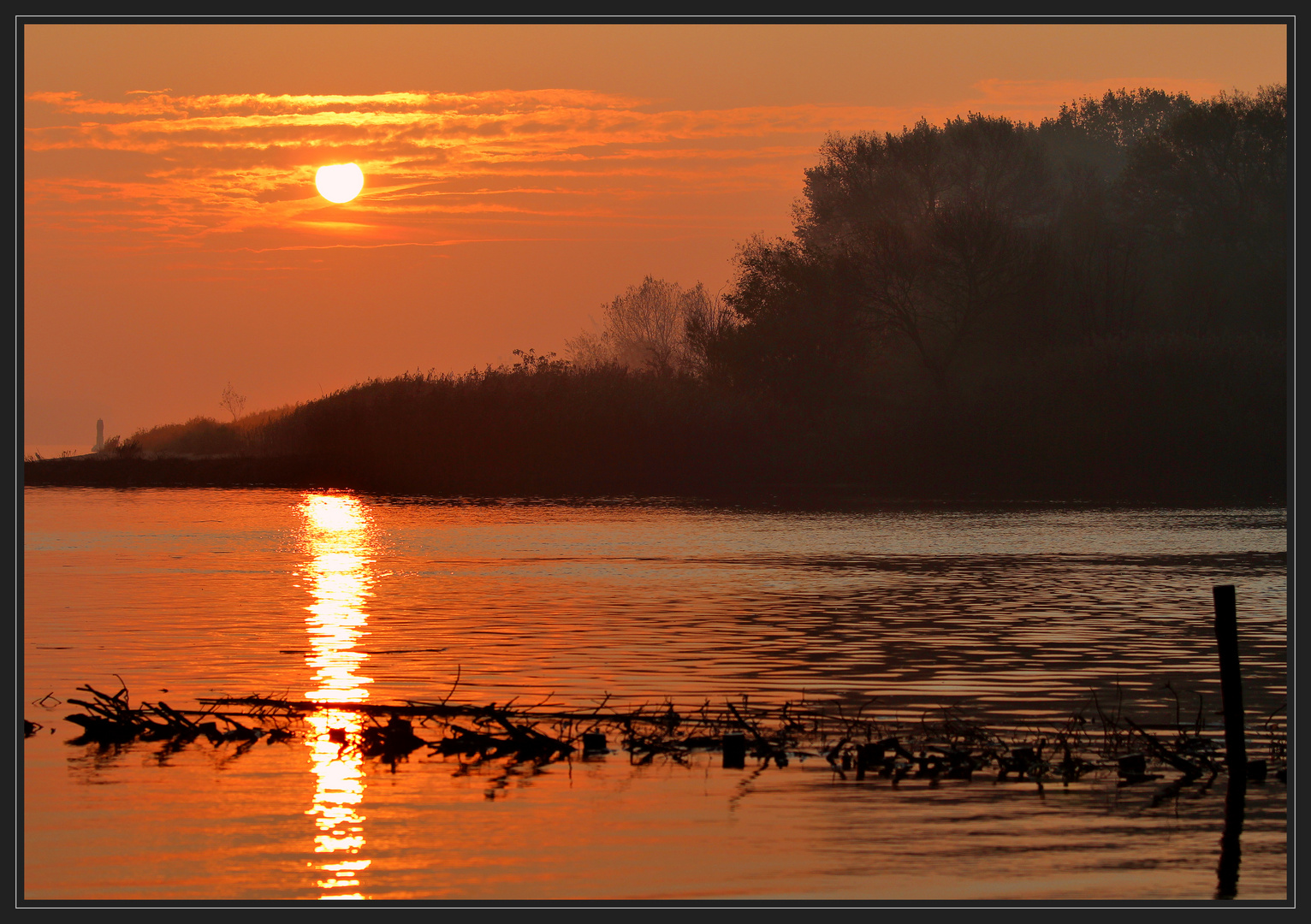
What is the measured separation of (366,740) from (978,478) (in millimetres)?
68471

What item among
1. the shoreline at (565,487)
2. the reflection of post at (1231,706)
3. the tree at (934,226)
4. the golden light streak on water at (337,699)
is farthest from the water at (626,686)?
the tree at (934,226)

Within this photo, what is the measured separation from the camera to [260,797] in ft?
50.3

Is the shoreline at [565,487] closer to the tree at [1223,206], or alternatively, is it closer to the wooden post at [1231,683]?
the tree at [1223,206]

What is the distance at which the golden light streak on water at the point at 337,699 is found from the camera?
1353 cm

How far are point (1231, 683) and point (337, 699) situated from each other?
37.7ft

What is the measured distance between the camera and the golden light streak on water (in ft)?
44.4

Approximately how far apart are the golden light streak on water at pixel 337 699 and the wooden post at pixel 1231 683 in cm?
903

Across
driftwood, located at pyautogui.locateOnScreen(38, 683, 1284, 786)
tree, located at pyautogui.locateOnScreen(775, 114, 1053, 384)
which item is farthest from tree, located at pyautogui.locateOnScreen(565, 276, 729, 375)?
driftwood, located at pyautogui.locateOnScreen(38, 683, 1284, 786)

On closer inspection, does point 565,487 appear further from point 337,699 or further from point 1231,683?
point 1231,683

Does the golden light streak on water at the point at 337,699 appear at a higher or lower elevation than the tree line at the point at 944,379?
lower

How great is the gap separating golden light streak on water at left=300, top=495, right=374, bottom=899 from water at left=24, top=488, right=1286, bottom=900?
6 cm

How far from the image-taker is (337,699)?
20.9m

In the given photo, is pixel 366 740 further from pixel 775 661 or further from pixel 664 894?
pixel 775 661

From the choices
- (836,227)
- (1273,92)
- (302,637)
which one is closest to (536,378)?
(836,227)
